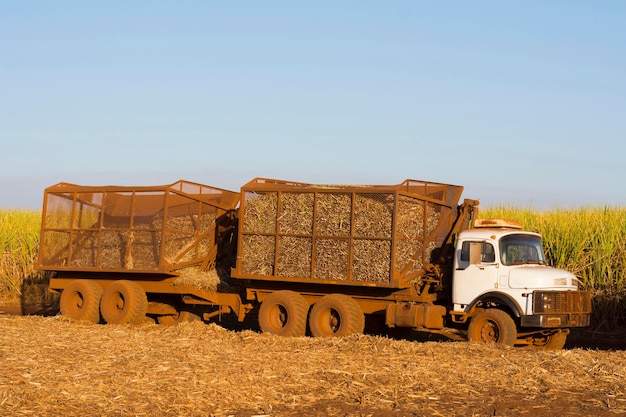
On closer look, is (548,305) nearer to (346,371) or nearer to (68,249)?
(346,371)

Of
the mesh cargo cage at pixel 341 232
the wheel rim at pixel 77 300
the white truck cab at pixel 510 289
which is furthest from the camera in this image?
the wheel rim at pixel 77 300

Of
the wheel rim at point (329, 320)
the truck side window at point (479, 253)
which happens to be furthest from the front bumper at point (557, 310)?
the wheel rim at point (329, 320)

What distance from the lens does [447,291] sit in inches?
692

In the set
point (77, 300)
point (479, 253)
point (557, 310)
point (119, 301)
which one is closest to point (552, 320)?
point (557, 310)

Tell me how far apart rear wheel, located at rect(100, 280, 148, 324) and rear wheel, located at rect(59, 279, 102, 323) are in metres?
0.30

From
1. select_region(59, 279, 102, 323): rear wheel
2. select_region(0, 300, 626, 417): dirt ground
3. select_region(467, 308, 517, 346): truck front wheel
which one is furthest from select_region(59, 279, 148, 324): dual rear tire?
select_region(467, 308, 517, 346): truck front wheel

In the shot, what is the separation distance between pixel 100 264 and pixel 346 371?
31.9 feet

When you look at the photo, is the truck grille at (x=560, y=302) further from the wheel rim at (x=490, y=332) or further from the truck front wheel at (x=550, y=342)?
the wheel rim at (x=490, y=332)

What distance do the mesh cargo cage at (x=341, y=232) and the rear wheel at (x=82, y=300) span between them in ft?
12.8

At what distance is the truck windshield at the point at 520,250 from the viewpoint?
16.7m

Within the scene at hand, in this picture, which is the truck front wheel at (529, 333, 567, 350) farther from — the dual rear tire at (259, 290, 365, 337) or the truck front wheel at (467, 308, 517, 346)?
the dual rear tire at (259, 290, 365, 337)

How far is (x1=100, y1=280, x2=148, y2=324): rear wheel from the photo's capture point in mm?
19734

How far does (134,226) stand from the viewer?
20109 millimetres

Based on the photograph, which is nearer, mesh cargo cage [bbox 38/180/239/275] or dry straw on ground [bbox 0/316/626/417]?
dry straw on ground [bbox 0/316/626/417]
